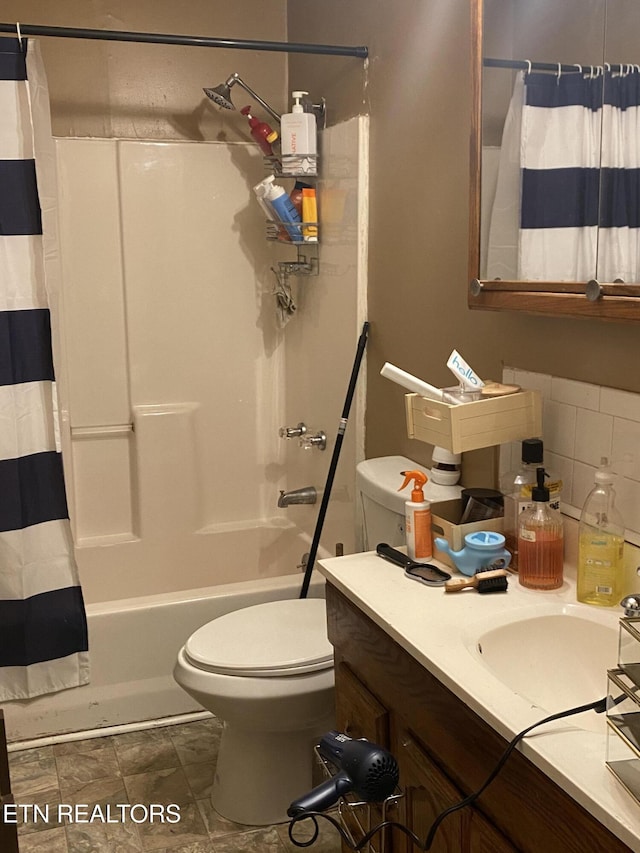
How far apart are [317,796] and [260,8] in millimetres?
2764

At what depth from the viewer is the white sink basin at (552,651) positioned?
1.42m

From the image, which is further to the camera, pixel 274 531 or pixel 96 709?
pixel 274 531

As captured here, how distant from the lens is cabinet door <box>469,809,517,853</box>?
1208mm

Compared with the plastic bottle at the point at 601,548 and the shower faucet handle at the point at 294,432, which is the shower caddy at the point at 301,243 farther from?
the plastic bottle at the point at 601,548

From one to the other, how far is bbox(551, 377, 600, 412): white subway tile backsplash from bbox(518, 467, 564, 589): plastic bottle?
15 centimetres

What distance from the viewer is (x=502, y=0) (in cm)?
169

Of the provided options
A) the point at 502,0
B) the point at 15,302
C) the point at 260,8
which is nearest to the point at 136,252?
the point at 15,302

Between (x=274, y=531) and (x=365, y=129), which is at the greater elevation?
(x=365, y=129)

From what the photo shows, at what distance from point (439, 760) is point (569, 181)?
3.25ft

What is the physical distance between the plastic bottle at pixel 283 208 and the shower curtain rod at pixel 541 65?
3.51 ft

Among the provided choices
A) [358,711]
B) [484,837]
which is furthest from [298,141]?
[484,837]

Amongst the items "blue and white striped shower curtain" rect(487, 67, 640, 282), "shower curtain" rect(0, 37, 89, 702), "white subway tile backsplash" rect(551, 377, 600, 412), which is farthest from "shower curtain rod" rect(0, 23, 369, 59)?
"white subway tile backsplash" rect(551, 377, 600, 412)

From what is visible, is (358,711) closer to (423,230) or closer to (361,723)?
(361,723)

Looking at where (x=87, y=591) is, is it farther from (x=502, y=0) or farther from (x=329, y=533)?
(x=502, y=0)
